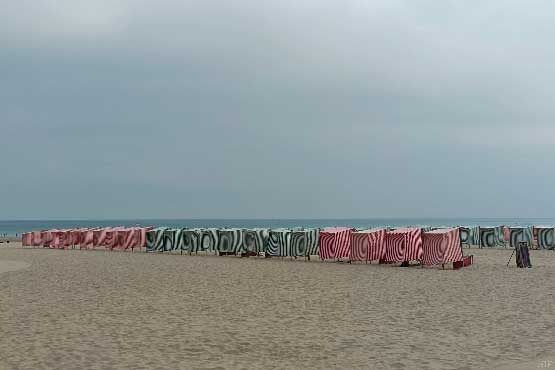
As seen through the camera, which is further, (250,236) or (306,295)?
(250,236)

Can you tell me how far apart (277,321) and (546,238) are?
37.7 m

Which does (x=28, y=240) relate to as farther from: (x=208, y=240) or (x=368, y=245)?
(x=368, y=245)

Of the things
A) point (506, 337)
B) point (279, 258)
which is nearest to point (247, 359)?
point (506, 337)

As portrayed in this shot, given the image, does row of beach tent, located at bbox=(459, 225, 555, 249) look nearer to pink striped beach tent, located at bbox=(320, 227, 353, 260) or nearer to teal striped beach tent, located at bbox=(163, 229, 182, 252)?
pink striped beach tent, located at bbox=(320, 227, 353, 260)

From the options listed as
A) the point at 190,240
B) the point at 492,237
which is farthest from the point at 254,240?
the point at 492,237

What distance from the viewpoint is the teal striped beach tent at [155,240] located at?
45844 mm

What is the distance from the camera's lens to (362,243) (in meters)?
34.1

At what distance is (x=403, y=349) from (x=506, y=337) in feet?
8.08

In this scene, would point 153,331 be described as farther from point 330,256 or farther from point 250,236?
point 250,236

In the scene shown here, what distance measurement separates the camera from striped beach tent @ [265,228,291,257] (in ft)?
126

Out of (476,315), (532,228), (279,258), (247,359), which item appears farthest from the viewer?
(532,228)

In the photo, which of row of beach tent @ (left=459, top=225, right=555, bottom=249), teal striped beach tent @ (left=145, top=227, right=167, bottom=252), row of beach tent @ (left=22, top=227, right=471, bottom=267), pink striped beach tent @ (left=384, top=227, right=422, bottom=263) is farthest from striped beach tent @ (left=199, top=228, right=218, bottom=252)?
row of beach tent @ (left=459, top=225, right=555, bottom=249)

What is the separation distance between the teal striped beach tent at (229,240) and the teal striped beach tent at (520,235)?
21867 mm

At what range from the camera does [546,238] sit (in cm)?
4697
